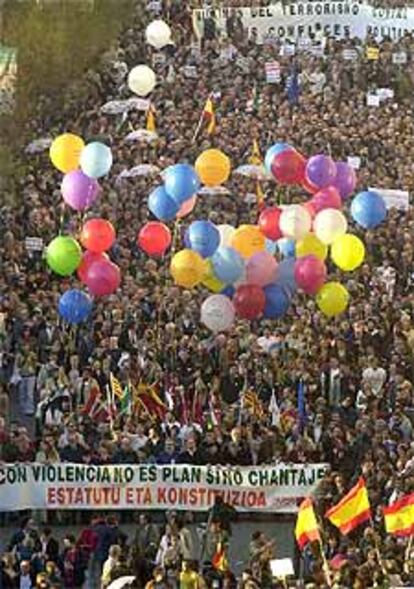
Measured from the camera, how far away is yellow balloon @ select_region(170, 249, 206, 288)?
18.1 metres

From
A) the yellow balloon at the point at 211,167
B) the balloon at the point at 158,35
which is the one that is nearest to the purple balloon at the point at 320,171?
the yellow balloon at the point at 211,167

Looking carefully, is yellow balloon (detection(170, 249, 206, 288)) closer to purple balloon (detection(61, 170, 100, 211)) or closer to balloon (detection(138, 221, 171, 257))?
balloon (detection(138, 221, 171, 257))

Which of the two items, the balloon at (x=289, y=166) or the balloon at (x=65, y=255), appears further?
the balloon at (x=289, y=166)

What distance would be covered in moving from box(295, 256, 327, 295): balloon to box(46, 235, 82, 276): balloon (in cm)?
194

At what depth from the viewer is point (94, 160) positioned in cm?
1859

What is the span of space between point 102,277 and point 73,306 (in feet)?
1.24

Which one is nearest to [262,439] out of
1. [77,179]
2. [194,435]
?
[194,435]

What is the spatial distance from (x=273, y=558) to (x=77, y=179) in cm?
428

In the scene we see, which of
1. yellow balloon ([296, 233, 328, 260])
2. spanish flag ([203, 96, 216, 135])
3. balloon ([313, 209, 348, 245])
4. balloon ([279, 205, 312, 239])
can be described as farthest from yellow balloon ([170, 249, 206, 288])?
spanish flag ([203, 96, 216, 135])

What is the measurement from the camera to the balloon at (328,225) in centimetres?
1822

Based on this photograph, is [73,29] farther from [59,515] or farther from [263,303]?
[59,515]

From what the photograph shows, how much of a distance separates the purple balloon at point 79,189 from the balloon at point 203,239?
3.77ft

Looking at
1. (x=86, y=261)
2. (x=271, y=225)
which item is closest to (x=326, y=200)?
(x=271, y=225)

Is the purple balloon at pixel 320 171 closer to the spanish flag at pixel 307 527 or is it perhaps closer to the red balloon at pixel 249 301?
the red balloon at pixel 249 301
